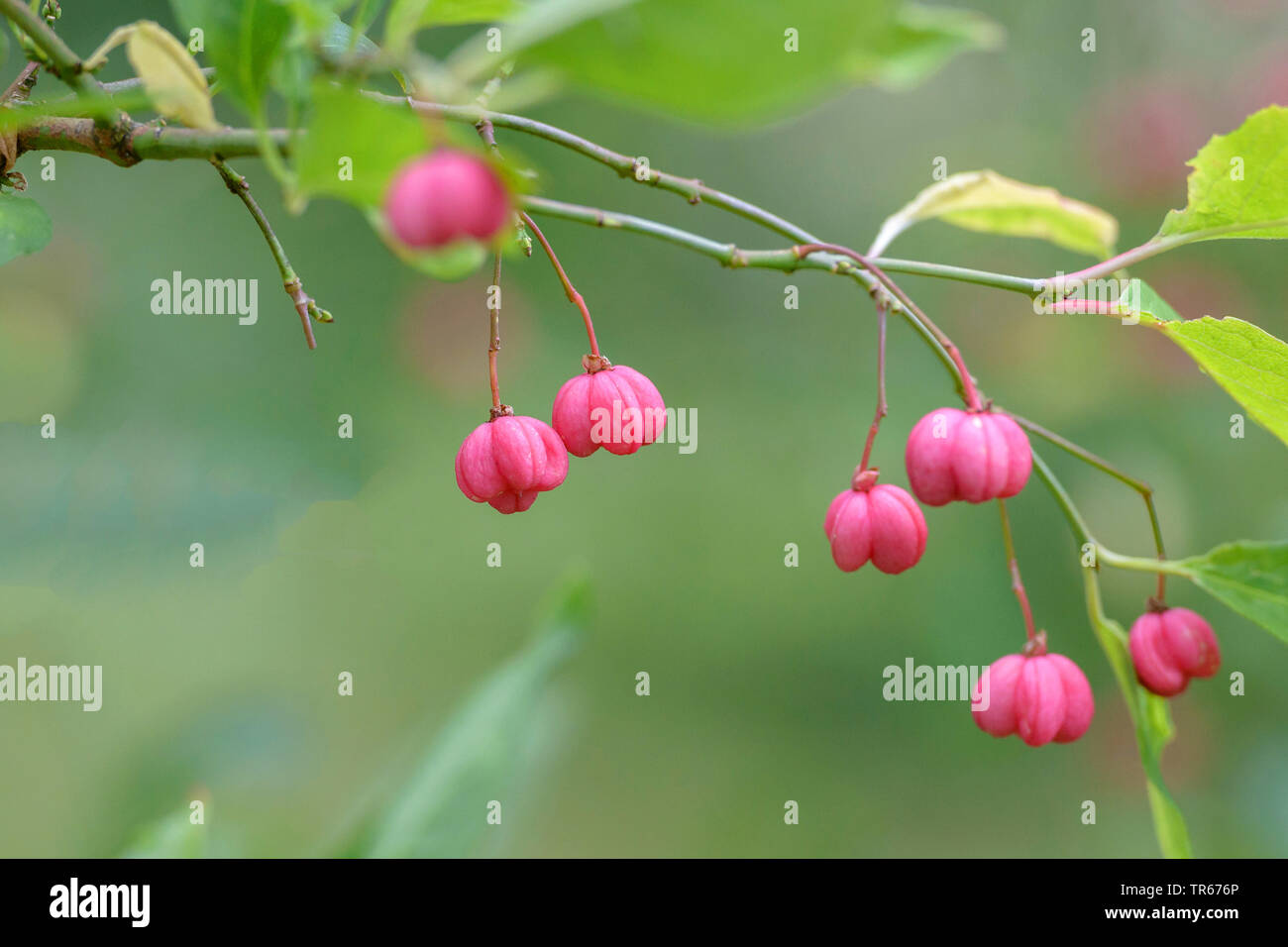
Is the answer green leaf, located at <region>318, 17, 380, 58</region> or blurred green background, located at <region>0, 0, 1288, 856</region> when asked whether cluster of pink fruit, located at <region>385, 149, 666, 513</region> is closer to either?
green leaf, located at <region>318, 17, 380, 58</region>

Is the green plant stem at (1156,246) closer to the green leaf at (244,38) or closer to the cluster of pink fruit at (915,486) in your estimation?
the cluster of pink fruit at (915,486)

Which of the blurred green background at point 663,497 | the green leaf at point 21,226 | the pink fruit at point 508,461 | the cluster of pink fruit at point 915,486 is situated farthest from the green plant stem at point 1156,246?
the blurred green background at point 663,497

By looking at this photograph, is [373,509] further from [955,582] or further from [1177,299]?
[1177,299]

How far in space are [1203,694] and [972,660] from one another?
0.35 meters

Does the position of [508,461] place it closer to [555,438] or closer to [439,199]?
[555,438]

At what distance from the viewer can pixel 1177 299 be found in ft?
5.39

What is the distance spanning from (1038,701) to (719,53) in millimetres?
564

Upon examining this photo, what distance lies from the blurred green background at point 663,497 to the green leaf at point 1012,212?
1.10 metres

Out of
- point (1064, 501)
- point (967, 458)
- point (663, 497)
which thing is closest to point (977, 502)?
point (967, 458)

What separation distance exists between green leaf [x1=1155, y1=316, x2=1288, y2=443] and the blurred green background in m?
1.04

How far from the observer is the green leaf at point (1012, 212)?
58 cm

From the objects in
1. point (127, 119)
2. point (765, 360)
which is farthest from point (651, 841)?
point (127, 119)
